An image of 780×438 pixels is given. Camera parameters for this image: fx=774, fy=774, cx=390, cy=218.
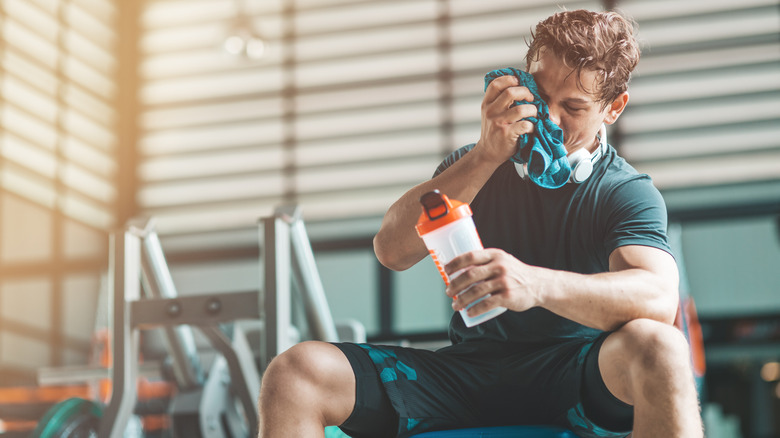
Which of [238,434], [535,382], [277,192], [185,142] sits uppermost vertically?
[185,142]

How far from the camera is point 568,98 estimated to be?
1393mm

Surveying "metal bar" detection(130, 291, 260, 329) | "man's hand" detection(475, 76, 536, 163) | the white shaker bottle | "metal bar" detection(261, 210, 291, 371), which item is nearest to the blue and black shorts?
the white shaker bottle

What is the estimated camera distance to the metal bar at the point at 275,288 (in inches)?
78.7

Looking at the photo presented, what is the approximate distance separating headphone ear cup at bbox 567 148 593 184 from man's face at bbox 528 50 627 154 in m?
0.02

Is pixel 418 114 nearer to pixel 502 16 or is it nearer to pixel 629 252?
pixel 502 16

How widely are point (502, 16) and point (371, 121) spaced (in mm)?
1247

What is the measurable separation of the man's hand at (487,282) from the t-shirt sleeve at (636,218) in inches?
11.6

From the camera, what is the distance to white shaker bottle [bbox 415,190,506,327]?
1152 mm

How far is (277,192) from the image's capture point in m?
6.02

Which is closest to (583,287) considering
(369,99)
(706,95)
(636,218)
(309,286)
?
(636,218)

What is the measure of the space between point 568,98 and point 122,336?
1.45m

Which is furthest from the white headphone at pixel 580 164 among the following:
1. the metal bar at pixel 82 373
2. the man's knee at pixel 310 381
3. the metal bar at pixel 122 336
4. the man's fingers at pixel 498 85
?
the metal bar at pixel 82 373

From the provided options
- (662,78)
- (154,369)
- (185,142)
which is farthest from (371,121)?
(154,369)

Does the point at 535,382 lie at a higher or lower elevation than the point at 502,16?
lower
